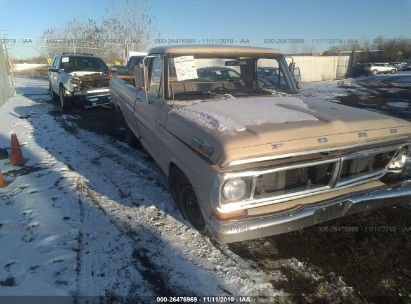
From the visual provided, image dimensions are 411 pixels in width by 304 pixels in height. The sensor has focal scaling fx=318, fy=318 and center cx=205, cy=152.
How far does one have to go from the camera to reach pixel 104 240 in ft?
10.9

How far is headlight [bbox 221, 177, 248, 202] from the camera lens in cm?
254

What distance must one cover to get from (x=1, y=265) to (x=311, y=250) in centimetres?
293

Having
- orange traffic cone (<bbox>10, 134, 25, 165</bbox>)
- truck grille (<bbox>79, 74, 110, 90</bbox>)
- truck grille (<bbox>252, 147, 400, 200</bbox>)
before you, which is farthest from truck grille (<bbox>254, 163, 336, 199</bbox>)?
truck grille (<bbox>79, 74, 110, 90</bbox>)

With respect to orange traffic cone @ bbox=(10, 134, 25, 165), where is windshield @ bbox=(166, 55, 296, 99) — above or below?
above

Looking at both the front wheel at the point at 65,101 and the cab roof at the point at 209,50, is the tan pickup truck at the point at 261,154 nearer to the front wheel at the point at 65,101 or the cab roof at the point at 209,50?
the cab roof at the point at 209,50

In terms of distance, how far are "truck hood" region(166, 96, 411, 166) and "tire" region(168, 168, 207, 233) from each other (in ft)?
1.50

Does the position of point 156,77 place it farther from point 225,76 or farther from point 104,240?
point 104,240

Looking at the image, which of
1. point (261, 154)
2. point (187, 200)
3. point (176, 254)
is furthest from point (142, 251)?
point (261, 154)

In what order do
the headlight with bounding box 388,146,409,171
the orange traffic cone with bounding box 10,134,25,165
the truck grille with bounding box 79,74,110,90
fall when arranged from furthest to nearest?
1. the truck grille with bounding box 79,74,110,90
2. the orange traffic cone with bounding box 10,134,25,165
3. the headlight with bounding box 388,146,409,171

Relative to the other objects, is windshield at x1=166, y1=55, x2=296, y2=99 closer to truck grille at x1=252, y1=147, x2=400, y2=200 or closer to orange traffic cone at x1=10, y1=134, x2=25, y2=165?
truck grille at x1=252, y1=147, x2=400, y2=200

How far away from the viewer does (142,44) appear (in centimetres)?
3050

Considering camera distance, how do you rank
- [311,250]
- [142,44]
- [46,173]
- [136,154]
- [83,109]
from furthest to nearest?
[142,44] < [83,109] < [136,154] < [46,173] < [311,250]

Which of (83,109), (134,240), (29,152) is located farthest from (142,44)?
(134,240)

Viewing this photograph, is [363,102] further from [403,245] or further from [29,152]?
[29,152]
